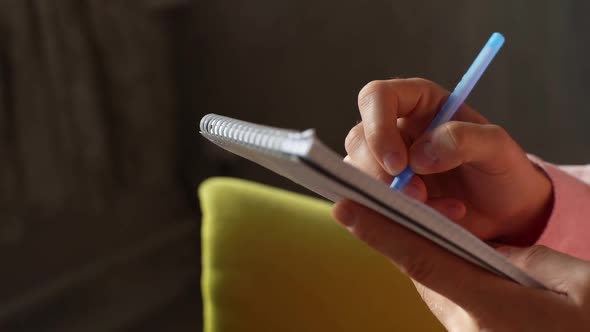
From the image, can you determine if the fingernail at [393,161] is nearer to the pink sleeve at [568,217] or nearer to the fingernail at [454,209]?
the fingernail at [454,209]

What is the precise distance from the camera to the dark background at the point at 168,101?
904 mm

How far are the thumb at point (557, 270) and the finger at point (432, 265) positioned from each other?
0.04 metres

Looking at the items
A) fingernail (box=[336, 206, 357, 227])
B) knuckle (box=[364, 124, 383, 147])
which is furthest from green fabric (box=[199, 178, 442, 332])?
fingernail (box=[336, 206, 357, 227])

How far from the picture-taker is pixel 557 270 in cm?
41

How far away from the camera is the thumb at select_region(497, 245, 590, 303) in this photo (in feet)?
1.28

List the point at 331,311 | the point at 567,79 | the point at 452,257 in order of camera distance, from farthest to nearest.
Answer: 1. the point at 567,79
2. the point at 331,311
3. the point at 452,257

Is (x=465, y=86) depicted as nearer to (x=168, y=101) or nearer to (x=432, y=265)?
(x=432, y=265)

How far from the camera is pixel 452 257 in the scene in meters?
0.38

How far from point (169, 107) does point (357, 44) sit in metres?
0.49

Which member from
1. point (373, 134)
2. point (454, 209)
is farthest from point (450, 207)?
point (373, 134)

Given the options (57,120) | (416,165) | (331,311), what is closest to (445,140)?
(416,165)

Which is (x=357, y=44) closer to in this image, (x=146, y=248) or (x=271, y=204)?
→ (x=271, y=204)

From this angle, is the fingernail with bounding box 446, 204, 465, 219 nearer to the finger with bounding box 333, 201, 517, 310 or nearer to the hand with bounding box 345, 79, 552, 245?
the hand with bounding box 345, 79, 552, 245

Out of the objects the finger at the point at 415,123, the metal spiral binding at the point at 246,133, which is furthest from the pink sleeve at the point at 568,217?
the metal spiral binding at the point at 246,133
